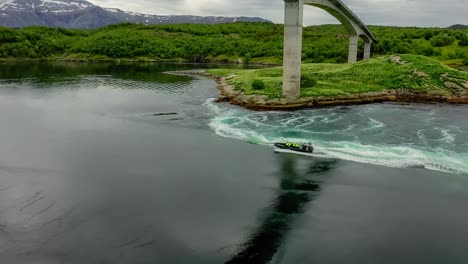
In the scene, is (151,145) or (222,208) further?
(151,145)

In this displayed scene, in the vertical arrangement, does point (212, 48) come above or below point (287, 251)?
above

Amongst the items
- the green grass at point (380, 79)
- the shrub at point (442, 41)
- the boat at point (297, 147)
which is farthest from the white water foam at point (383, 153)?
the shrub at point (442, 41)

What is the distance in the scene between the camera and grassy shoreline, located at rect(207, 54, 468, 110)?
Result: 231 feet

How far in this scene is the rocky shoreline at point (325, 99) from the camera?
6775 cm

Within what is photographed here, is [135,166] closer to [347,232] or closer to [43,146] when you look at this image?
[43,146]

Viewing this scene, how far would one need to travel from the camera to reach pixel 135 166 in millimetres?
40562

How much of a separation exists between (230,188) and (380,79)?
58.9 m

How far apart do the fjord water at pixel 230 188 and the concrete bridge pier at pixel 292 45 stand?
21.4 feet

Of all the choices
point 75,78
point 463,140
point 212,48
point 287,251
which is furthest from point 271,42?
point 287,251

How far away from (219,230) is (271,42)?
174918 mm

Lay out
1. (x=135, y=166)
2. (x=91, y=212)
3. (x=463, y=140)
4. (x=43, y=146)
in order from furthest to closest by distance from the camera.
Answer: (x=463, y=140), (x=43, y=146), (x=135, y=166), (x=91, y=212)

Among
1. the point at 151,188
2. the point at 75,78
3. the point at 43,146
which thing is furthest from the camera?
the point at 75,78

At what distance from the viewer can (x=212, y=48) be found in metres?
196

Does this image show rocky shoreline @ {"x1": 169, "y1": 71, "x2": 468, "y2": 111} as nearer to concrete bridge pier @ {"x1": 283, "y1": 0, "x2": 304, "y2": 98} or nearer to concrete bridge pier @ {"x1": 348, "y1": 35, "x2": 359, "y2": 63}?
concrete bridge pier @ {"x1": 283, "y1": 0, "x2": 304, "y2": 98}
